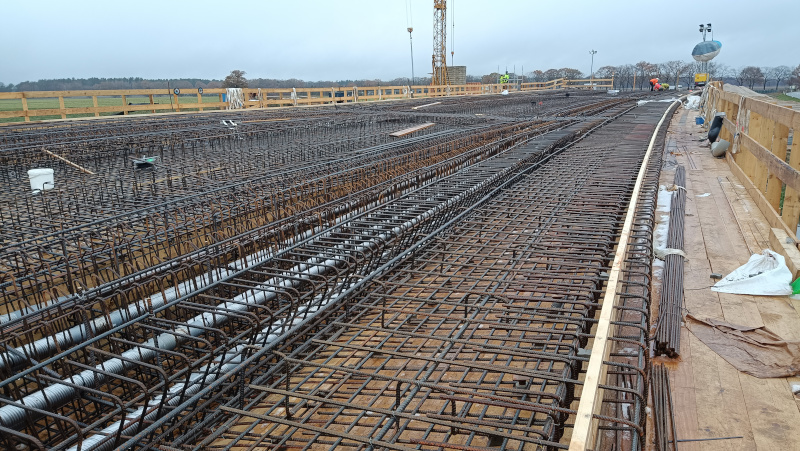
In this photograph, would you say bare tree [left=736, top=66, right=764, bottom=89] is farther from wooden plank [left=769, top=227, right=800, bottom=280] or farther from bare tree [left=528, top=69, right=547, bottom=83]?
wooden plank [left=769, top=227, right=800, bottom=280]

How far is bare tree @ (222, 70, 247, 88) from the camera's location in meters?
39.8

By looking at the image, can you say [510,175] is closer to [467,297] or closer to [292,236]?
[292,236]

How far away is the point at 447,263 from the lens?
4.97 meters

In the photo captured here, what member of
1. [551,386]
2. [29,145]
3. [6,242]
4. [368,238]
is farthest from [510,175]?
[29,145]

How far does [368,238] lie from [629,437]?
11.0ft

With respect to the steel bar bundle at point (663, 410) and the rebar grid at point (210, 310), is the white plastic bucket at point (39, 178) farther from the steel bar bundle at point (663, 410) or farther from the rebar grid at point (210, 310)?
the steel bar bundle at point (663, 410)

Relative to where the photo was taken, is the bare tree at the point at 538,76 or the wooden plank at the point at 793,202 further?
the bare tree at the point at 538,76

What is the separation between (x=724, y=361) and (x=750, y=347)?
13.5 inches

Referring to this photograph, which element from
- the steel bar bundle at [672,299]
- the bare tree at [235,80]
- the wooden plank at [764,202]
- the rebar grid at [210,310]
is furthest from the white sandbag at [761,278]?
the bare tree at [235,80]

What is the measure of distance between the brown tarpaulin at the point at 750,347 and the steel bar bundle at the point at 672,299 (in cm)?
17

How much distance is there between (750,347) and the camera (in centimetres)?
378

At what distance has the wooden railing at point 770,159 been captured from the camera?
5680 millimetres

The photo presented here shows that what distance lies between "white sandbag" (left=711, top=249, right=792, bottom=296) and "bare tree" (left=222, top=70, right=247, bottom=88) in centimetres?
3934

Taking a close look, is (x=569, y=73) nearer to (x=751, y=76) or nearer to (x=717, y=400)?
(x=751, y=76)
